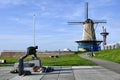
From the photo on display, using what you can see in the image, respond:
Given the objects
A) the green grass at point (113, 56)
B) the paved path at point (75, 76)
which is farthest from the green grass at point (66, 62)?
the paved path at point (75, 76)

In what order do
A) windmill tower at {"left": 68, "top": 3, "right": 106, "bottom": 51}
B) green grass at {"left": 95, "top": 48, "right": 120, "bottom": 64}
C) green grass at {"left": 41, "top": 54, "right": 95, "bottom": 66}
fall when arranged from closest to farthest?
green grass at {"left": 41, "top": 54, "right": 95, "bottom": 66} → green grass at {"left": 95, "top": 48, "right": 120, "bottom": 64} → windmill tower at {"left": 68, "top": 3, "right": 106, "bottom": 51}

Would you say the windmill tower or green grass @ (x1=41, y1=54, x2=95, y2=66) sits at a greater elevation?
the windmill tower

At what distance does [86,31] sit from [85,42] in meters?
4.16

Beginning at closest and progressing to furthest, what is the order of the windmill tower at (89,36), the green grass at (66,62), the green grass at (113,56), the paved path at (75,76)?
the paved path at (75,76)
the green grass at (66,62)
the green grass at (113,56)
the windmill tower at (89,36)

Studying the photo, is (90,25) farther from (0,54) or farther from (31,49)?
(31,49)

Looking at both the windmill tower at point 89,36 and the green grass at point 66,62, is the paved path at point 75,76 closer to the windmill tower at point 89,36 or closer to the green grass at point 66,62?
the green grass at point 66,62

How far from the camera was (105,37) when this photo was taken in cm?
16625

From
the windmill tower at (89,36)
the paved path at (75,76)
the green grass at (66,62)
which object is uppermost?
the windmill tower at (89,36)

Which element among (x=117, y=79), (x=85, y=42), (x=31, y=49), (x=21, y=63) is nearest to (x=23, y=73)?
(x=21, y=63)

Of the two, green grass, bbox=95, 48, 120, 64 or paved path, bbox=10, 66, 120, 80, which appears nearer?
paved path, bbox=10, 66, 120, 80

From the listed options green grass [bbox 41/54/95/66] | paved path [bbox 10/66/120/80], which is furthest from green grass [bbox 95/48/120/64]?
paved path [bbox 10/66/120/80]

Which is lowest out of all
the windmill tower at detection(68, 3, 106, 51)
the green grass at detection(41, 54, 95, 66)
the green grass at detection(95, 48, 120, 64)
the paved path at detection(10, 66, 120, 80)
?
the paved path at detection(10, 66, 120, 80)

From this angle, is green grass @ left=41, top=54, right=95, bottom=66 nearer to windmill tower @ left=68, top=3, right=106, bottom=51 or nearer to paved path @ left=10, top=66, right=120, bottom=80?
paved path @ left=10, top=66, right=120, bottom=80

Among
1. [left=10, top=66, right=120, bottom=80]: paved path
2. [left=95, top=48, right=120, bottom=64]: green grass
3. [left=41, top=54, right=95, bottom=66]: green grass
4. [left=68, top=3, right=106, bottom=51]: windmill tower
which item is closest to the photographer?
[left=10, top=66, right=120, bottom=80]: paved path
